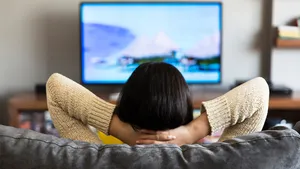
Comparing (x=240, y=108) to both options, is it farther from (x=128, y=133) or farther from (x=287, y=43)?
(x=287, y=43)

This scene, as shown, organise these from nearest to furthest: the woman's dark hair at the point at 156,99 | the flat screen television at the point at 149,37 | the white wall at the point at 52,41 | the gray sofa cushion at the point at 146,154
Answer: the gray sofa cushion at the point at 146,154
the woman's dark hair at the point at 156,99
the flat screen television at the point at 149,37
the white wall at the point at 52,41

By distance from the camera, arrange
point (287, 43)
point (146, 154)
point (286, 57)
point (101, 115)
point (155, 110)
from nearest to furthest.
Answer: point (146, 154), point (155, 110), point (101, 115), point (287, 43), point (286, 57)

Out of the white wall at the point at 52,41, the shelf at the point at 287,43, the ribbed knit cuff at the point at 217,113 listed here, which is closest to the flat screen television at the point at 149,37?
the white wall at the point at 52,41

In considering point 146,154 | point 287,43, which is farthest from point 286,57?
point 146,154

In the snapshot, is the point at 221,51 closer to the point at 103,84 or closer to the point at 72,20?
the point at 103,84

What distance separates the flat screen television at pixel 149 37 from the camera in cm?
310

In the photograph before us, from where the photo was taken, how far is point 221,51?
10.3 feet

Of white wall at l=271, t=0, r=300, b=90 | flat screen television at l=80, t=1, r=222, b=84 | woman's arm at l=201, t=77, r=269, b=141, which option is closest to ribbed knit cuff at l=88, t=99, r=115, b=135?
woman's arm at l=201, t=77, r=269, b=141

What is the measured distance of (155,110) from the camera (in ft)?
3.90

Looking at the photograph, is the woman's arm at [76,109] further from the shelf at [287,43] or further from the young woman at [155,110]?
the shelf at [287,43]

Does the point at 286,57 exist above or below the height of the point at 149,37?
below

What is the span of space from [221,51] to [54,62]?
1.16 m

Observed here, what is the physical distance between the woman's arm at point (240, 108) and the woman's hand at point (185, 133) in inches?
0.8

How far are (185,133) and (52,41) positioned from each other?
2.22 m
